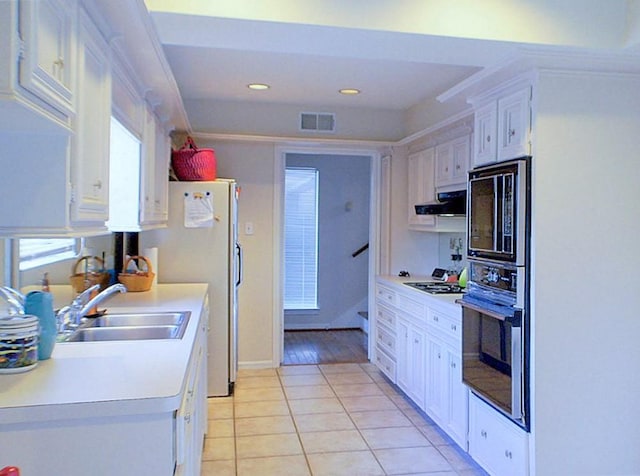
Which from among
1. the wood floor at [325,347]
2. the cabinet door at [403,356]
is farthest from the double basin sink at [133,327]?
the wood floor at [325,347]

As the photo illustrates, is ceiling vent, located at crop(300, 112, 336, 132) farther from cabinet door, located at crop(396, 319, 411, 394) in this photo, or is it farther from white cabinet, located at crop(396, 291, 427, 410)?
cabinet door, located at crop(396, 319, 411, 394)

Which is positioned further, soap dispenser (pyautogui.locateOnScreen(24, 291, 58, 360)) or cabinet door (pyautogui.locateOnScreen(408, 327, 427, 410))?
cabinet door (pyautogui.locateOnScreen(408, 327, 427, 410))

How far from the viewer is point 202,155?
3.96 metres

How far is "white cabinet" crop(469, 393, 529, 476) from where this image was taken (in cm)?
249

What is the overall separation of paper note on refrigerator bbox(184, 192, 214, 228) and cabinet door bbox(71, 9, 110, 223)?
6.52 ft

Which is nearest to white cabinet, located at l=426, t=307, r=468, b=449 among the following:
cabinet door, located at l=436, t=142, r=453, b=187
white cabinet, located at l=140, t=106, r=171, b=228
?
cabinet door, located at l=436, t=142, r=453, b=187

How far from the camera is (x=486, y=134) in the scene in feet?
9.27

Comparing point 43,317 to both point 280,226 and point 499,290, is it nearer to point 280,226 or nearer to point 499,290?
point 499,290

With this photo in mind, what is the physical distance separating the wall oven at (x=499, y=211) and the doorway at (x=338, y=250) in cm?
350

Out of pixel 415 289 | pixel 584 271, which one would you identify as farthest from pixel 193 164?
pixel 584 271

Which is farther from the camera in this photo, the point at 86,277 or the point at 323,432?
the point at 323,432

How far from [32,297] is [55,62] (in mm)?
770

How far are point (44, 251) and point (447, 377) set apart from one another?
2351 mm

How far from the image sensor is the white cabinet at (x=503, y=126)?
8.23 feet
